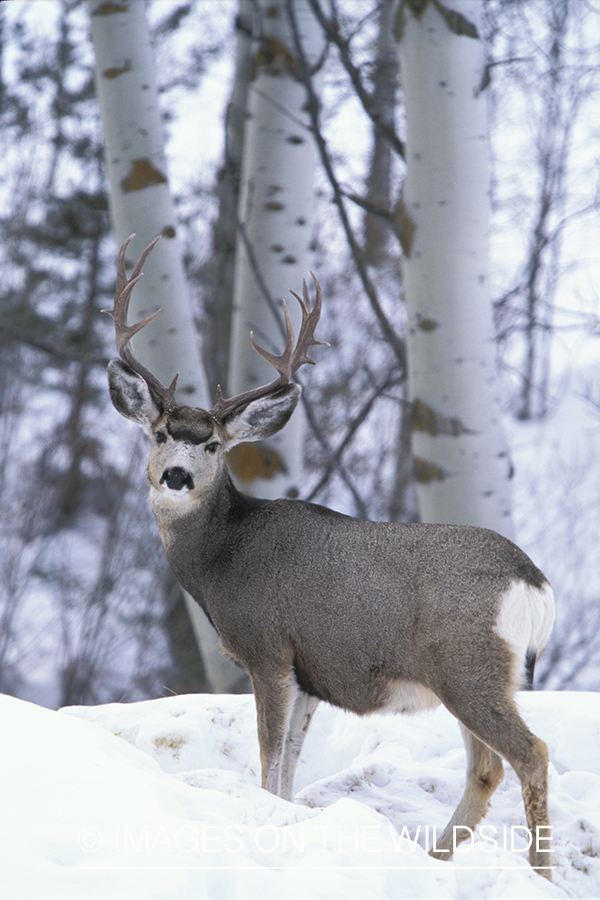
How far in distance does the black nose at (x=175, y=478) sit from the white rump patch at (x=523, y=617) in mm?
1189

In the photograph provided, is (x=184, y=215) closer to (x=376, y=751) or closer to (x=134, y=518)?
(x=134, y=518)

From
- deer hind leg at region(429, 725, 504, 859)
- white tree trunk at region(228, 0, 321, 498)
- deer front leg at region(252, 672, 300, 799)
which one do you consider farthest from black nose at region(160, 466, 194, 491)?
white tree trunk at region(228, 0, 321, 498)

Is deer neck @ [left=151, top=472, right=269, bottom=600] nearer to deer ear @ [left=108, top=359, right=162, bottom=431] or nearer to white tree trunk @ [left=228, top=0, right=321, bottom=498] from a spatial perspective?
deer ear @ [left=108, top=359, right=162, bottom=431]

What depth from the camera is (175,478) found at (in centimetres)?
307

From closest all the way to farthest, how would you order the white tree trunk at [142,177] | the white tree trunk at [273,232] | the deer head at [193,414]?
the deer head at [193,414] < the white tree trunk at [142,177] < the white tree trunk at [273,232]

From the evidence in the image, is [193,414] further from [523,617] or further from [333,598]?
[523,617]

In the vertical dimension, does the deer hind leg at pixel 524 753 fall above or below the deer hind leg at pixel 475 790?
above

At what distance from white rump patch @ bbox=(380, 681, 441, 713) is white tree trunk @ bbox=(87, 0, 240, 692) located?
2029 mm

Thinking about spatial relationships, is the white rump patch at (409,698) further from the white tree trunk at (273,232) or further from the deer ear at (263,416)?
the white tree trunk at (273,232)

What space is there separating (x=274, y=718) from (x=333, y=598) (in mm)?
513

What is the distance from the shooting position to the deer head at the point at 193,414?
3.17 meters

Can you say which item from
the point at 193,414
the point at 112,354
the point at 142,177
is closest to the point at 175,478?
the point at 193,414

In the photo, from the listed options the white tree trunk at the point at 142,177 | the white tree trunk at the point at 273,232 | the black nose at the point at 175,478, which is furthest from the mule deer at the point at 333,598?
the white tree trunk at the point at 273,232

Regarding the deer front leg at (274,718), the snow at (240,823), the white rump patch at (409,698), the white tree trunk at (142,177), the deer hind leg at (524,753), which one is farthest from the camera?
the white tree trunk at (142,177)
